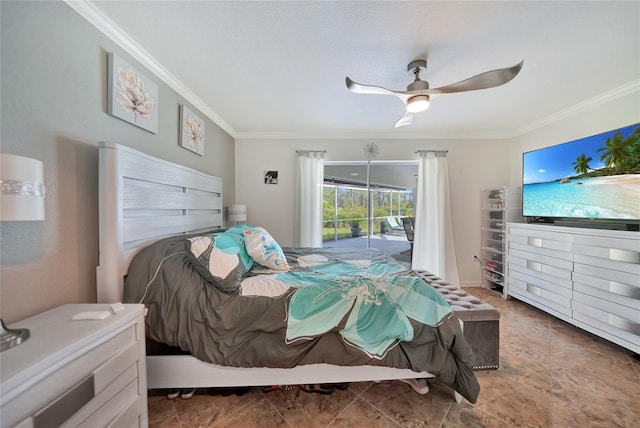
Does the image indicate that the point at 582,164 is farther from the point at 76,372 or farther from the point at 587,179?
the point at 76,372

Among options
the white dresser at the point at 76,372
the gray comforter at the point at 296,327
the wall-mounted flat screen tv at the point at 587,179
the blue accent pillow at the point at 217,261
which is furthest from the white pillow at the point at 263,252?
the wall-mounted flat screen tv at the point at 587,179

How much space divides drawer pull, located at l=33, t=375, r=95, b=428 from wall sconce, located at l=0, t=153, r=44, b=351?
257mm

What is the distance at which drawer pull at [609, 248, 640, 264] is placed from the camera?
185cm

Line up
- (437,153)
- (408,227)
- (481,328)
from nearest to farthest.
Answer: (481,328)
(437,153)
(408,227)

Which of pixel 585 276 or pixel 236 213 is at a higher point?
pixel 236 213

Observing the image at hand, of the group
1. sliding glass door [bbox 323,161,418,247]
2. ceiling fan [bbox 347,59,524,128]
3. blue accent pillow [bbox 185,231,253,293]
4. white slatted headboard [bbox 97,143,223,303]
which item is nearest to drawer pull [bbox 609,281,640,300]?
ceiling fan [bbox 347,59,524,128]

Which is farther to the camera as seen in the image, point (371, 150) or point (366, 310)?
point (371, 150)

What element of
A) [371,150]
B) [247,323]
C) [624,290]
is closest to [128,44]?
[247,323]

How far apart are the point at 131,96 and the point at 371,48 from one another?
177cm

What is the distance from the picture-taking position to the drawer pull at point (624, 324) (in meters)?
1.84

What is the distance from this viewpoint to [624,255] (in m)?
1.91

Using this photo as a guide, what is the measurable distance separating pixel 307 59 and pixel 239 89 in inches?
33.6

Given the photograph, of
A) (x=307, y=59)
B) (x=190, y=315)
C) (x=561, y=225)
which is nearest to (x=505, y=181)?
(x=561, y=225)

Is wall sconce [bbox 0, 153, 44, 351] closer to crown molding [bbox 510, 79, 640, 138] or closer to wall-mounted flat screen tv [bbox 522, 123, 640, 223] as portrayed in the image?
wall-mounted flat screen tv [bbox 522, 123, 640, 223]
